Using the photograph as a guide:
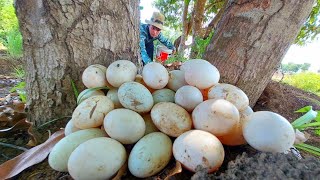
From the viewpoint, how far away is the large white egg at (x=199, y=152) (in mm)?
577

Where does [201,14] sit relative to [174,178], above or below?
above

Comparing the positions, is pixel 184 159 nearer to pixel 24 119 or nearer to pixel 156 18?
pixel 24 119

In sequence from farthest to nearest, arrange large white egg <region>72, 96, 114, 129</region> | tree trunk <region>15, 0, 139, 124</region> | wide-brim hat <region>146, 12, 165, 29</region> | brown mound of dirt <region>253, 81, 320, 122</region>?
1. wide-brim hat <region>146, 12, 165, 29</region>
2. brown mound of dirt <region>253, 81, 320, 122</region>
3. tree trunk <region>15, 0, 139, 124</region>
4. large white egg <region>72, 96, 114, 129</region>

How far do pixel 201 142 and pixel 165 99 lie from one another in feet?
0.71

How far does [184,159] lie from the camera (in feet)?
1.93

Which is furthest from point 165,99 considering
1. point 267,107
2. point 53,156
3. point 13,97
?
point 13,97

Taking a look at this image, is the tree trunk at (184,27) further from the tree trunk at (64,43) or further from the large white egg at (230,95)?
the large white egg at (230,95)

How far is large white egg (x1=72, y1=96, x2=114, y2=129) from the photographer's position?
72cm

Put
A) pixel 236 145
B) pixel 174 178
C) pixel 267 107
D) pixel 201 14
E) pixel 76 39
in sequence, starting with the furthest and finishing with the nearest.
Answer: pixel 201 14
pixel 267 107
pixel 76 39
pixel 236 145
pixel 174 178

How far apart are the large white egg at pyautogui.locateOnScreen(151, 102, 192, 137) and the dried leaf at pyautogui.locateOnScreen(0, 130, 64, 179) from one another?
1.16ft

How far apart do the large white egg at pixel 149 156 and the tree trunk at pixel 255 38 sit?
514mm

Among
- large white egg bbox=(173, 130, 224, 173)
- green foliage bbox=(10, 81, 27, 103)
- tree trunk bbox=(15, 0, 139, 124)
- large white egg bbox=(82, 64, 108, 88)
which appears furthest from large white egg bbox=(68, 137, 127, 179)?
green foliage bbox=(10, 81, 27, 103)

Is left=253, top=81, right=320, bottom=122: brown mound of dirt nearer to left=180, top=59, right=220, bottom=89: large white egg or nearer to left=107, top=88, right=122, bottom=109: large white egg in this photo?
A: left=180, top=59, right=220, bottom=89: large white egg

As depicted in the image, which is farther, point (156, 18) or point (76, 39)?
point (156, 18)
